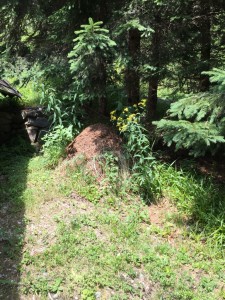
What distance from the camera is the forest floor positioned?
4.03m

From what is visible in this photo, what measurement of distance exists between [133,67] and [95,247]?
10.7ft

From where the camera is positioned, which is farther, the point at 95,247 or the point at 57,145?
the point at 57,145

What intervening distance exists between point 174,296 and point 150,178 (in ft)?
6.40

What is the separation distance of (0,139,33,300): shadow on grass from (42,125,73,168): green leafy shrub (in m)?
0.53

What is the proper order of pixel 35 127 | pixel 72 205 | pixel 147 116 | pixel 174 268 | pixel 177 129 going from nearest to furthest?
pixel 174 268 < pixel 177 129 < pixel 72 205 < pixel 147 116 < pixel 35 127

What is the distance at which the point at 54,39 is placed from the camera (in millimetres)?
7219

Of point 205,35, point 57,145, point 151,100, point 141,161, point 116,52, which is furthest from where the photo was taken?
point 151,100

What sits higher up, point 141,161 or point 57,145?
point 57,145

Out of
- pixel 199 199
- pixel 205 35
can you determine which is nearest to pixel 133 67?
pixel 205 35

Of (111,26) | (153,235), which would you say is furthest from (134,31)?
(153,235)

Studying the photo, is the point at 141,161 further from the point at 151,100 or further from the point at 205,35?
the point at 205,35

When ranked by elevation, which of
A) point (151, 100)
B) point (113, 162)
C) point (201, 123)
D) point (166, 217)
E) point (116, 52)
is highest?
point (116, 52)

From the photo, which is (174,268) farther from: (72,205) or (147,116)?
(147,116)

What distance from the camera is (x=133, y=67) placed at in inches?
238
